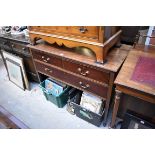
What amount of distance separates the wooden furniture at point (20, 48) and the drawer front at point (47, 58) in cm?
23

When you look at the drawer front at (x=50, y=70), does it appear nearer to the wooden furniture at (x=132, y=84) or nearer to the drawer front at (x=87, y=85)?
the drawer front at (x=87, y=85)

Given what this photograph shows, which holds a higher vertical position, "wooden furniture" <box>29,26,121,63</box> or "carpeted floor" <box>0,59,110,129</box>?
"wooden furniture" <box>29,26,121,63</box>

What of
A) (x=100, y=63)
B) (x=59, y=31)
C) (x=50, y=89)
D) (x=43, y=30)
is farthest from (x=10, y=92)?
(x=100, y=63)

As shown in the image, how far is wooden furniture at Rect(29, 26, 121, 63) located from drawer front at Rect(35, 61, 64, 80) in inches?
12.7

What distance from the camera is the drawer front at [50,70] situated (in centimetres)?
152

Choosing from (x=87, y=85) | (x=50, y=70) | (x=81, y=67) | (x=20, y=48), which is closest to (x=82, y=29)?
(x=81, y=67)

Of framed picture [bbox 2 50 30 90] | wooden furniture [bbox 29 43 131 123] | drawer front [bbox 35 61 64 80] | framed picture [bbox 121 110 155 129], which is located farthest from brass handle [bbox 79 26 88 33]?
framed picture [bbox 2 50 30 90]

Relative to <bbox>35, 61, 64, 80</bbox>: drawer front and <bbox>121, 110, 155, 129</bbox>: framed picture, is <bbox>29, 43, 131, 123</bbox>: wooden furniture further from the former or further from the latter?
<bbox>121, 110, 155, 129</bbox>: framed picture

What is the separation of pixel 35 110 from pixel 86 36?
3.84 ft

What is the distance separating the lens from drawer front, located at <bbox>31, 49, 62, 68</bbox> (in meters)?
1.43

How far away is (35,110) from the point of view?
1809 millimetres

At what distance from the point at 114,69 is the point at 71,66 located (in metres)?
0.43

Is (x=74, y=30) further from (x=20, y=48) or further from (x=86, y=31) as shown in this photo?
(x=20, y=48)

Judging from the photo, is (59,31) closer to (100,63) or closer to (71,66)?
(71,66)
